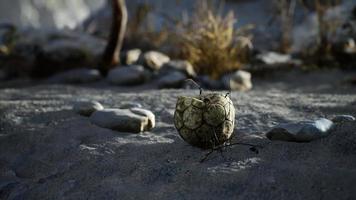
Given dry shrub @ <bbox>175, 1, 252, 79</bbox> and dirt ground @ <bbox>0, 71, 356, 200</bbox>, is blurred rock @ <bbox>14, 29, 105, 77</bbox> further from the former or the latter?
dirt ground @ <bbox>0, 71, 356, 200</bbox>

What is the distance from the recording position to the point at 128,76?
13.2 ft

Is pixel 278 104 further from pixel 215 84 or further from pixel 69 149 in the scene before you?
pixel 69 149

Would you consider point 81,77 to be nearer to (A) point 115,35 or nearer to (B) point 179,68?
(A) point 115,35

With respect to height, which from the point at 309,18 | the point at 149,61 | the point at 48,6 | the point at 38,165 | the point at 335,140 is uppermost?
the point at 48,6

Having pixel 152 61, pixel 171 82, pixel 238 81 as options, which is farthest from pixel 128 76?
pixel 238 81

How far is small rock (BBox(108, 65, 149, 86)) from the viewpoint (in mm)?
4035

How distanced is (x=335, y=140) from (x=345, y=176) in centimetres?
36

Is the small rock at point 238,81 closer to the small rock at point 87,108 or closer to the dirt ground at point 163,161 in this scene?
the dirt ground at point 163,161

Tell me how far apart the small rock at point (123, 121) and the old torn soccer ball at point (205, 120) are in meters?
0.32

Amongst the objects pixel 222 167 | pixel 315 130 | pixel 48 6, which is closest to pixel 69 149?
pixel 222 167

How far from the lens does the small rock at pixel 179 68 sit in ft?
13.9

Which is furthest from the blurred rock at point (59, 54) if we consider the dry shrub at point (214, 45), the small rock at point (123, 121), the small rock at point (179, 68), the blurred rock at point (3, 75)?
the small rock at point (123, 121)

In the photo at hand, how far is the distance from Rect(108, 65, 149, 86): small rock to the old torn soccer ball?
2.16 metres

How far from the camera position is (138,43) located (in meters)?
6.12
